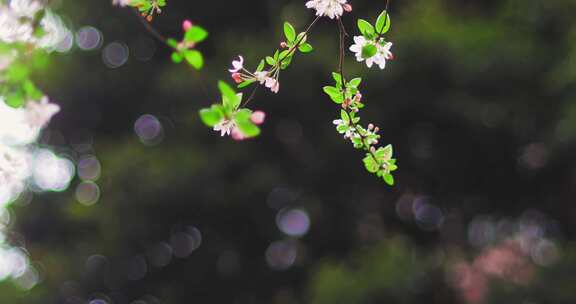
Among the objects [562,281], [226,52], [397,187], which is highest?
[226,52]

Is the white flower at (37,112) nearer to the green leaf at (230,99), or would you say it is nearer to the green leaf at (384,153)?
the green leaf at (230,99)

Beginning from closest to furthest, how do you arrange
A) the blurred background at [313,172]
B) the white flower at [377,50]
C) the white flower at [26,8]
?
the white flower at [26,8]
the white flower at [377,50]
the blurred background at [313,172]

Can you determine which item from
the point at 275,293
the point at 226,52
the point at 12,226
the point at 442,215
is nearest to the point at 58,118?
the point at 12,226

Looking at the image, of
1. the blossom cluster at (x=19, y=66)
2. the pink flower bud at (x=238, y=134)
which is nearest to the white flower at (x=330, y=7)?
the pink flower bud at (x=238, y=134)

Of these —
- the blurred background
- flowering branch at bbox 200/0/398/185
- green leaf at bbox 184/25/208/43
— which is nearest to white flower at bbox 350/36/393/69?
flowering branch at bbox 200/0/398/185

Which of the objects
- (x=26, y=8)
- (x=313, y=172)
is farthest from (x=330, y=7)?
(x=313, y=172)

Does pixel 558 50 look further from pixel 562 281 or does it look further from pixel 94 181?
pixel 94 181

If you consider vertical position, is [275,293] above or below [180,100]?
below

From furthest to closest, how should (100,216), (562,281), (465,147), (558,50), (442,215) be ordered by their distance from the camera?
(442,215), (465,147), (100,216), (558,50), (562,281)
